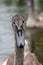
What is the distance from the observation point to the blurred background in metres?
6.98

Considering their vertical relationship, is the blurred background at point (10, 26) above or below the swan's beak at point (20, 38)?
below

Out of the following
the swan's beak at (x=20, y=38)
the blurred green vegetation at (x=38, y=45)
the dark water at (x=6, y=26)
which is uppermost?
the swan's beak at (x=20, y=38)

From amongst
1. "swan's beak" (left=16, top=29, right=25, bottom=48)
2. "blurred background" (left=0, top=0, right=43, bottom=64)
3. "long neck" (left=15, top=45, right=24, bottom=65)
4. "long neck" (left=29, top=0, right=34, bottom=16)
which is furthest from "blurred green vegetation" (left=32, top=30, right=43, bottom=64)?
"swan's beak" (left=16, top=29, right=25, bottom=48)

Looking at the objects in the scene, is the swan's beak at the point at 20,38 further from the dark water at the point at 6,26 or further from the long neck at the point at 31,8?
the long neck at the point at 31,8

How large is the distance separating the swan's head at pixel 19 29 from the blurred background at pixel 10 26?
1993 millimetres

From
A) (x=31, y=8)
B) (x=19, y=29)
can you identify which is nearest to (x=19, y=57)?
(x=19, y=29)

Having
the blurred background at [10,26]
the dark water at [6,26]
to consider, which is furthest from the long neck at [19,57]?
the dark water at [6,26]

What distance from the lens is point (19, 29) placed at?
4395 millimetres

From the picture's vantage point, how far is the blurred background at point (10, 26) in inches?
275

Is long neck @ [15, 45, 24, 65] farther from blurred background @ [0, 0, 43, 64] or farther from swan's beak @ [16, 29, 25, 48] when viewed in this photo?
blurred background @ [0, 0, 43, 64]

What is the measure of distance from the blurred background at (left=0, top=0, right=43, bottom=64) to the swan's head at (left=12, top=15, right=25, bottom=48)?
6.54ft

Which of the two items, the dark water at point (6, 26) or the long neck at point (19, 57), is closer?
the long neck at point (19, 57)

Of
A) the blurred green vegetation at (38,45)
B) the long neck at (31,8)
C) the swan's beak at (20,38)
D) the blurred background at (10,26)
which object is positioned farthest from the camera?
the long neck at (31,8)

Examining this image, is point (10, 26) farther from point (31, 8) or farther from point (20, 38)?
point (20, 38)
